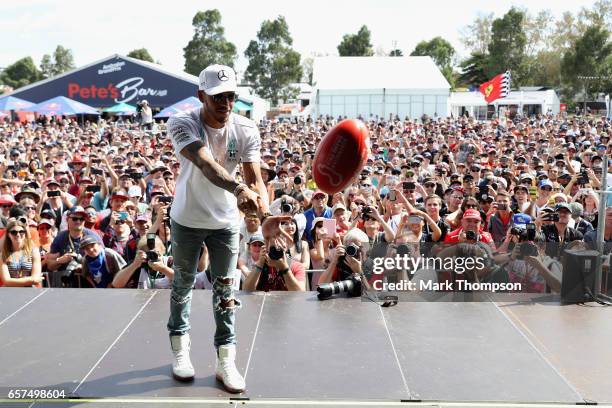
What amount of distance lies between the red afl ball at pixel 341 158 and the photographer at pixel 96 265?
282 cm

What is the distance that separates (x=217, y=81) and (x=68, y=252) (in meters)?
4.15

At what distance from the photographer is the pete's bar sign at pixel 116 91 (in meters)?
43.9

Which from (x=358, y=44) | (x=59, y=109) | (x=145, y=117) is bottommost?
(x=145, y=117)

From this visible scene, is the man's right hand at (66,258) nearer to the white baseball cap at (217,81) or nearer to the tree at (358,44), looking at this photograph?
the white baseball cap at (217,81)

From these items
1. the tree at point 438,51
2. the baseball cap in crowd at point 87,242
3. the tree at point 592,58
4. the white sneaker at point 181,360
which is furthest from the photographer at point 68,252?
the tree at point 438,51

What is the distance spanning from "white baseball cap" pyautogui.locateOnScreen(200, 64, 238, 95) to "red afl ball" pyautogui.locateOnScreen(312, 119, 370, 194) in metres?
1.37

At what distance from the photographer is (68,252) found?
699 centimetres

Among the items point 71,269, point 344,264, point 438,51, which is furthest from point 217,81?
point 438,51

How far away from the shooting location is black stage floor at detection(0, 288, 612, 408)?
3906mm

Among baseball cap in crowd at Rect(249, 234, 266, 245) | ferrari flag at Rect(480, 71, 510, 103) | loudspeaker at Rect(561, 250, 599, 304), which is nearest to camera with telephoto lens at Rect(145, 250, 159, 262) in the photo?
baseball cap in crowd at Rect(249, 234, 266, 245)

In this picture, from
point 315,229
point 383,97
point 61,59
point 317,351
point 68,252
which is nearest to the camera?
point 317,351

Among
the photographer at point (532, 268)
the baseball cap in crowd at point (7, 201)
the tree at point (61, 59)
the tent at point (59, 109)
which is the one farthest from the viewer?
the tree at point (61, 59)

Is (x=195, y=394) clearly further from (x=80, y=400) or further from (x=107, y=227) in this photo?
(x=107, y=227)

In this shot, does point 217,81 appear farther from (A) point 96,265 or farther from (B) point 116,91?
(B) point 116,91
